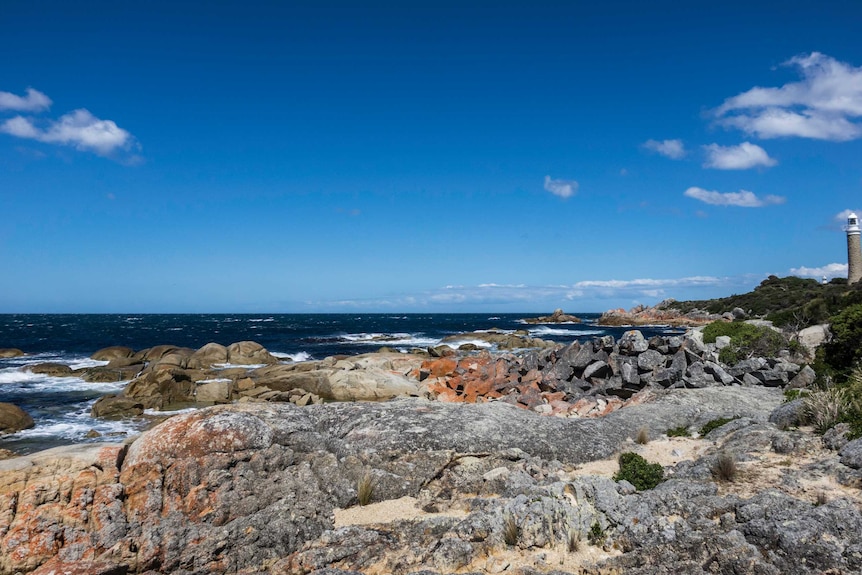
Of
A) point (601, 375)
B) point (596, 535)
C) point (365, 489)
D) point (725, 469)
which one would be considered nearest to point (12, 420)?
point (365, 489)

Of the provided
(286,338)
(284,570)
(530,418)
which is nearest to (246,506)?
(284,570)

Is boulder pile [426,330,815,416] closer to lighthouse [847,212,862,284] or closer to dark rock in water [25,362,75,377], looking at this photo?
dark rock in water [25,362,75,377]

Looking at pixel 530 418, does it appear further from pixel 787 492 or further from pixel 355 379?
pixel 355 379

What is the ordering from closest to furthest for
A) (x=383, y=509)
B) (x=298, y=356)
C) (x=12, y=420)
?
(x=383, y=509), (x=12, y=420), (x=298, y=356)

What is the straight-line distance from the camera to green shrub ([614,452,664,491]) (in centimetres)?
1028

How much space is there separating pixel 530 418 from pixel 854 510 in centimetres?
761

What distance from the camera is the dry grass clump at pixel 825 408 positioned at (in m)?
11.1

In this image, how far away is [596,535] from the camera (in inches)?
323

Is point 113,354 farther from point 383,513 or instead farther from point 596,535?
point 596,535

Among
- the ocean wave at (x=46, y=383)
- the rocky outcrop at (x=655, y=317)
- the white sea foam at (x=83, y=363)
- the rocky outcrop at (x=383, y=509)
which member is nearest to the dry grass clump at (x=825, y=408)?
the rocky outcrop at (x=383, y=509)

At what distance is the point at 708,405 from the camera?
57.8 ft

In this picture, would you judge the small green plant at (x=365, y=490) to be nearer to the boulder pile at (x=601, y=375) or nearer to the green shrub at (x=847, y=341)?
the boulder pile at (x=601, y=375)

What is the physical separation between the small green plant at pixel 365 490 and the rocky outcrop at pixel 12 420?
70.9ft

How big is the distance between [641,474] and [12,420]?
88.5 feet
